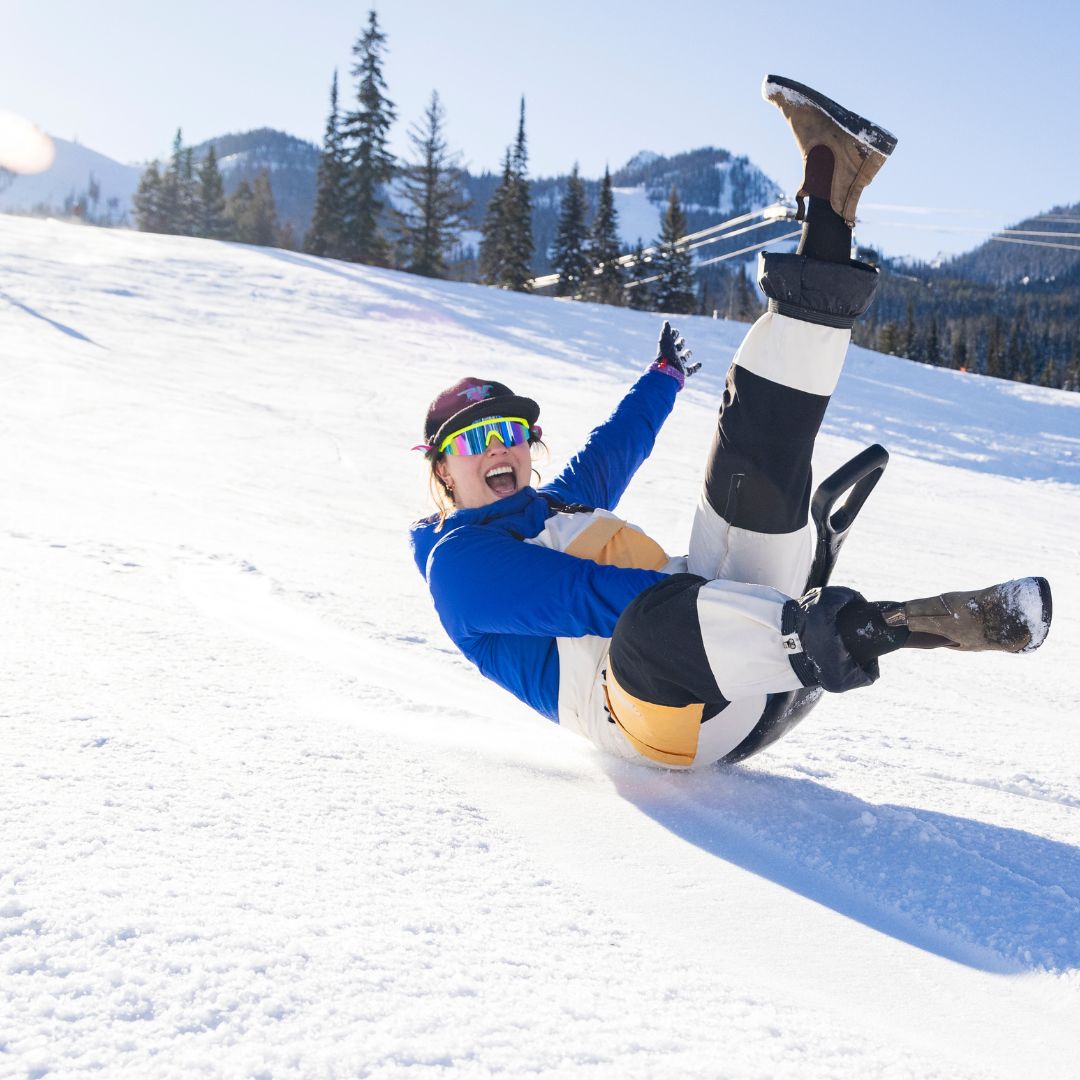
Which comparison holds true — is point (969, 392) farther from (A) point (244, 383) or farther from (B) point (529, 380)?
(A) point (244, 383)

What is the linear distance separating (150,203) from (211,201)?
2909mm

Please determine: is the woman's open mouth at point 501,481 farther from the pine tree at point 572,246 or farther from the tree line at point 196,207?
the tree line at point 196,207

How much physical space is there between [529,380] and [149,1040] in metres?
9.84

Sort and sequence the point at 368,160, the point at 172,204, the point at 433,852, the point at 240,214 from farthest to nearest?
1. the point at 240,214
2. the point at 172,204
3. the point at 368,160
4. the point at 433,852

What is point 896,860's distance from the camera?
1.58m

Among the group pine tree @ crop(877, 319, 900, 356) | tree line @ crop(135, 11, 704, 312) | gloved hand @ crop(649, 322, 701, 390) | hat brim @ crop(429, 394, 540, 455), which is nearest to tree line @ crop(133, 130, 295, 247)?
tree line @ crop(135, 11, 704, 312)

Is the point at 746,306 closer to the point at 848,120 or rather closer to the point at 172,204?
the point at 172,204

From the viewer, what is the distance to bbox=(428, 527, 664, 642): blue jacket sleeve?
5.99 feet

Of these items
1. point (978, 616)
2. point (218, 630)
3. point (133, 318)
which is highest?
point (133, 318)

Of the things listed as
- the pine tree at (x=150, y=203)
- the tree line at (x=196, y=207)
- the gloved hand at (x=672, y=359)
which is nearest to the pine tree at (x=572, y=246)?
the tree line at (x=196, y=207)

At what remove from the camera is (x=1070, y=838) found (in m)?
1.71

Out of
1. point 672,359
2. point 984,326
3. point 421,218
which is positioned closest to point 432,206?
point 421,218

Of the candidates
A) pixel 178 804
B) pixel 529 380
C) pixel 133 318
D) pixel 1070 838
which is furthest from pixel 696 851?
pixel 133 318

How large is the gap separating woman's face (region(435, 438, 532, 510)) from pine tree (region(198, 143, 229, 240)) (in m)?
48.1
